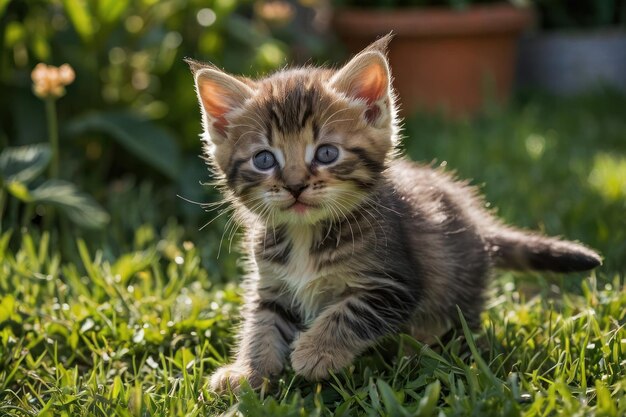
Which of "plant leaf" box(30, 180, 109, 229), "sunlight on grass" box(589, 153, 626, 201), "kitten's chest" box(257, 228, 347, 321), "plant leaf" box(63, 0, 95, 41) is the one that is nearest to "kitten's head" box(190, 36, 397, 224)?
"kitten's chest" box(257, 228, 347, 321)

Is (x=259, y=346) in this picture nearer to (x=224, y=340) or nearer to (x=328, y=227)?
(x=224, y=340)

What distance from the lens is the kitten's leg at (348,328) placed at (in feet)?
8.24

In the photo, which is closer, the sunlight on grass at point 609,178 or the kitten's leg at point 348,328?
the kitten's leg at point 348,328

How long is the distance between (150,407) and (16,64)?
2.77 m

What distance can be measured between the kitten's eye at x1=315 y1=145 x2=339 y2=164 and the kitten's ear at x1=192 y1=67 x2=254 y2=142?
339 mm

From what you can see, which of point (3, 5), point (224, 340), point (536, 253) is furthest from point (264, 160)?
point (3, 5)

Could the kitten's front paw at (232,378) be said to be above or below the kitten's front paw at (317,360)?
below

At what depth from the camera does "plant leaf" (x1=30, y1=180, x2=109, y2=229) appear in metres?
3.72

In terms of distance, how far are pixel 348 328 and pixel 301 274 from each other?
0.26 m

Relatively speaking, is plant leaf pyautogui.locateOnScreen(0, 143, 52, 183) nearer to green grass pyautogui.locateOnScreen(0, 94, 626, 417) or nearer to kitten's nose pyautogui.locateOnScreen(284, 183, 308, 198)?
green grass pyautogui.locateOnScreen(0, 94, 626, 417)

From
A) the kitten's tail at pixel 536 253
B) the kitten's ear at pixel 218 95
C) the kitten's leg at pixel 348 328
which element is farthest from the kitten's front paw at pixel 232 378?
the kitten's tail at pixel 536 253

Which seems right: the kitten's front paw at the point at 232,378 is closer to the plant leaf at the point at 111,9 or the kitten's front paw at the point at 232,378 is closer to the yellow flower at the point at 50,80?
the yellow flower at the point at 50,80

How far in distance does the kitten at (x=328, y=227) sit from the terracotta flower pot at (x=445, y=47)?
3.71 metres

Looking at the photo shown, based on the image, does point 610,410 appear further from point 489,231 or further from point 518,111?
point 518,111
